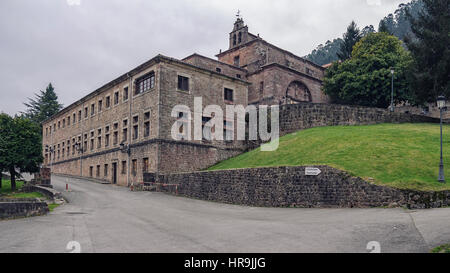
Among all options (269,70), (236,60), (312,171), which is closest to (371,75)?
(269,70)

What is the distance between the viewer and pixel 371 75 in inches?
1713

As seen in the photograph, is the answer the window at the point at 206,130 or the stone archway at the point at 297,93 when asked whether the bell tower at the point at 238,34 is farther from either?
the window at the point at 206,130

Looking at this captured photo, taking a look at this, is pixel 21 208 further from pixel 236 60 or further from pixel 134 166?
pixel 236 60

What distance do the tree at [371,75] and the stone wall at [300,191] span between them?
28191 millimetres

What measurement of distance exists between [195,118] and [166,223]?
829 inches

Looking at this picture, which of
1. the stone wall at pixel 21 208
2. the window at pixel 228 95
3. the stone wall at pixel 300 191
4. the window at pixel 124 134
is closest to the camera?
the stone wall at pixel 300 191

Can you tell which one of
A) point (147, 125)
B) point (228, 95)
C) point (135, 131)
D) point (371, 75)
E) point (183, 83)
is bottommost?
point (135, 131)

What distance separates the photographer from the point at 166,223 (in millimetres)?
13664

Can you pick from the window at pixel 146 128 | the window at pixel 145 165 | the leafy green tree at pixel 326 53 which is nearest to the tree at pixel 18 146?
the window at pixel 145 165

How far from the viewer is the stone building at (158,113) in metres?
32.2

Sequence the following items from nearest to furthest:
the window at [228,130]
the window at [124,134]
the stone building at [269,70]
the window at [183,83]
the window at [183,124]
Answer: the window at [183,124] → the window at [183,83] → the window at [228,130] → the window at [124,134] → the stone building at [269,70]

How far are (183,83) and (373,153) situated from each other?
62.8 feet
